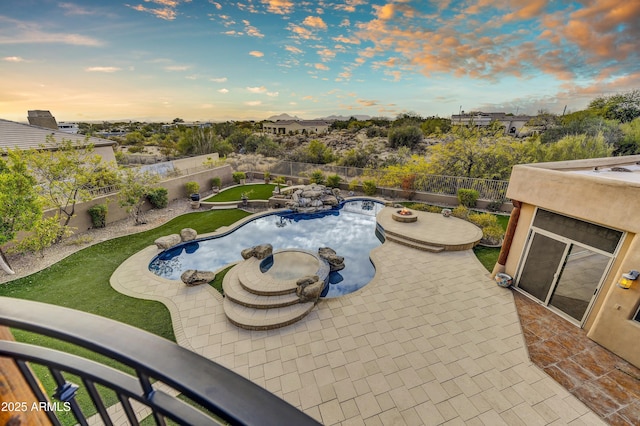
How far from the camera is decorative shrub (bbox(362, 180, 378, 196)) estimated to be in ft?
56.3

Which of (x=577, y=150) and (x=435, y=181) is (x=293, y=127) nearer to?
(x=435, y=181)

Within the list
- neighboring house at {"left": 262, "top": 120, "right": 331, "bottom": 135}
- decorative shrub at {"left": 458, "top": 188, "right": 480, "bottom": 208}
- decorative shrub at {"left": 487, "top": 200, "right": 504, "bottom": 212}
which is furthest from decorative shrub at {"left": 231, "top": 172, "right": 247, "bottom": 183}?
neighboring house at {"left": 262, "top": 120, "right": 331, "bottom": 135}

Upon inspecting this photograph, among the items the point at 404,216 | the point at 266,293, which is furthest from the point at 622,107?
the point at 266,293

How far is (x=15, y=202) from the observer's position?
830 centimetres

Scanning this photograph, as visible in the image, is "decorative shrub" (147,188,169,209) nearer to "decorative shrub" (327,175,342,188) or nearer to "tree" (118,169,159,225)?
"tree" (118,169,159,225)

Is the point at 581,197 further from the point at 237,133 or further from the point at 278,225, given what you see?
the point at 237,133

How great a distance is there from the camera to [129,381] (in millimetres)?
920

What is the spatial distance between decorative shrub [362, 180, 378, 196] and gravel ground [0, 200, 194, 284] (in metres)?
11.1

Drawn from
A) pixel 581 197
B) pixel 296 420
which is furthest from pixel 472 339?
pixel 296 420

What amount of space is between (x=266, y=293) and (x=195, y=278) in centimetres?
263

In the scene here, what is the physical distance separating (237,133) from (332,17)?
34.4m

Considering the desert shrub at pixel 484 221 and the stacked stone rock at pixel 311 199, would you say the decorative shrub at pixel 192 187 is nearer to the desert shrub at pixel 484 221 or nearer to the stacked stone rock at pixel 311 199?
the stacked stone rock at pixel 311 199

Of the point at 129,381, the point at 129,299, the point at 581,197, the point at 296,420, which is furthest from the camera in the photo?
the point at 129,299

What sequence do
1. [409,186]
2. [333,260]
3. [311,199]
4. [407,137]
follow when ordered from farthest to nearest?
[407,137] < [409,186] < [311,199] < [333,260]
